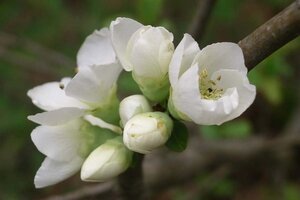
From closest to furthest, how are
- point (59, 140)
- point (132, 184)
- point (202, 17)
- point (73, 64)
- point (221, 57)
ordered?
point (221, 57)
point (59, 140)
point (132, 184)
point (202, 17)
point (73, 64)

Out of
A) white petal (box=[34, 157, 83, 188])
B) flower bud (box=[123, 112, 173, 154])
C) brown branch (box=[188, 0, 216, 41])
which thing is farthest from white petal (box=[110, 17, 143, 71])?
brown branch (box=[188, 0, 216, 41])

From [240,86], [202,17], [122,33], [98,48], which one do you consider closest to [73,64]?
[202,17]

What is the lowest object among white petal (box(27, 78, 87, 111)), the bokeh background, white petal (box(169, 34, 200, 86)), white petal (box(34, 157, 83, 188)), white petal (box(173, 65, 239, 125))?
the bokeh background

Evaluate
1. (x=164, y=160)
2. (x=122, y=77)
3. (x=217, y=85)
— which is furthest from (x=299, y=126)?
(x=217, y=85)

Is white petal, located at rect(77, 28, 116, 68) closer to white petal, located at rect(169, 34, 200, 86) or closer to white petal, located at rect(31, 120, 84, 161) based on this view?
white petal, located at rect(31, 120, 84, 161)

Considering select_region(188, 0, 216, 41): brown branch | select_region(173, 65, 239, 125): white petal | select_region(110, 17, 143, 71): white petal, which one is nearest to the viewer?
select_region(173, 65, 239, 125): white petal

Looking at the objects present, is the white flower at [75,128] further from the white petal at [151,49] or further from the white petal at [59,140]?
the white petal at [151,49]

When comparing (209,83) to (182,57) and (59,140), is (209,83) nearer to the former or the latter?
(182,57)

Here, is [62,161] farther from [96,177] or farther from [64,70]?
[64,70]
